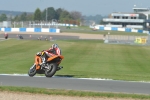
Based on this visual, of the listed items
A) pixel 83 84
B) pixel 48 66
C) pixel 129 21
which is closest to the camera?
pixel 83 84

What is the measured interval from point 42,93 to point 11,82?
3.03m

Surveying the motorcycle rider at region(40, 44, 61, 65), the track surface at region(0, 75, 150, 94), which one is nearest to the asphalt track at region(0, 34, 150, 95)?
the track surface at region(0, 75, 150, 94)

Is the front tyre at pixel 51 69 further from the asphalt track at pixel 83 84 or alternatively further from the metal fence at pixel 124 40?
the metal fence at pixel 124 40

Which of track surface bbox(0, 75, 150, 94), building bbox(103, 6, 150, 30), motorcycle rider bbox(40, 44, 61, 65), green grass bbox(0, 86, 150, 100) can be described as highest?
motorcycle rider bbox(40, 44, 61, 65)

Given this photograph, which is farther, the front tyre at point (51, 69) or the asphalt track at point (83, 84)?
the front tyre at point (51, 69)

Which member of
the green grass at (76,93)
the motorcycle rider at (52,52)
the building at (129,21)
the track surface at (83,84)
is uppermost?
the motorcycle rider at (52,52)

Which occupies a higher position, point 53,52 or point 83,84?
point 53,52

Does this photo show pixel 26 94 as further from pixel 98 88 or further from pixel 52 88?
pixel 98 88

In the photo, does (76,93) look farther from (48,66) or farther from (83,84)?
(48,66)

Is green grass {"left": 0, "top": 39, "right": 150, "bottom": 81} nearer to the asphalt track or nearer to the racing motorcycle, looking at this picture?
the racing motorcycle

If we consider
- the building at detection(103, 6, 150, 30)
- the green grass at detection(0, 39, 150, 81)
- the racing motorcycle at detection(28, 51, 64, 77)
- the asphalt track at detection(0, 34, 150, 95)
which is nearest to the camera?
the asphalt track at detection(0, 34, 150, 95)

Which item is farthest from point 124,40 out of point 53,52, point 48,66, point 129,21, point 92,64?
point 129,21

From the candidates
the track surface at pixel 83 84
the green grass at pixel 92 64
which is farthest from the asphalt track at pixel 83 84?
the green grass at pixel 92 64

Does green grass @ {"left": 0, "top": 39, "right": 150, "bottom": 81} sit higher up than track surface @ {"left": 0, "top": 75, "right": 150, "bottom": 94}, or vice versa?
track surface @ {"left": 0, "top": 75, "right": 150, "bottom": 94}
